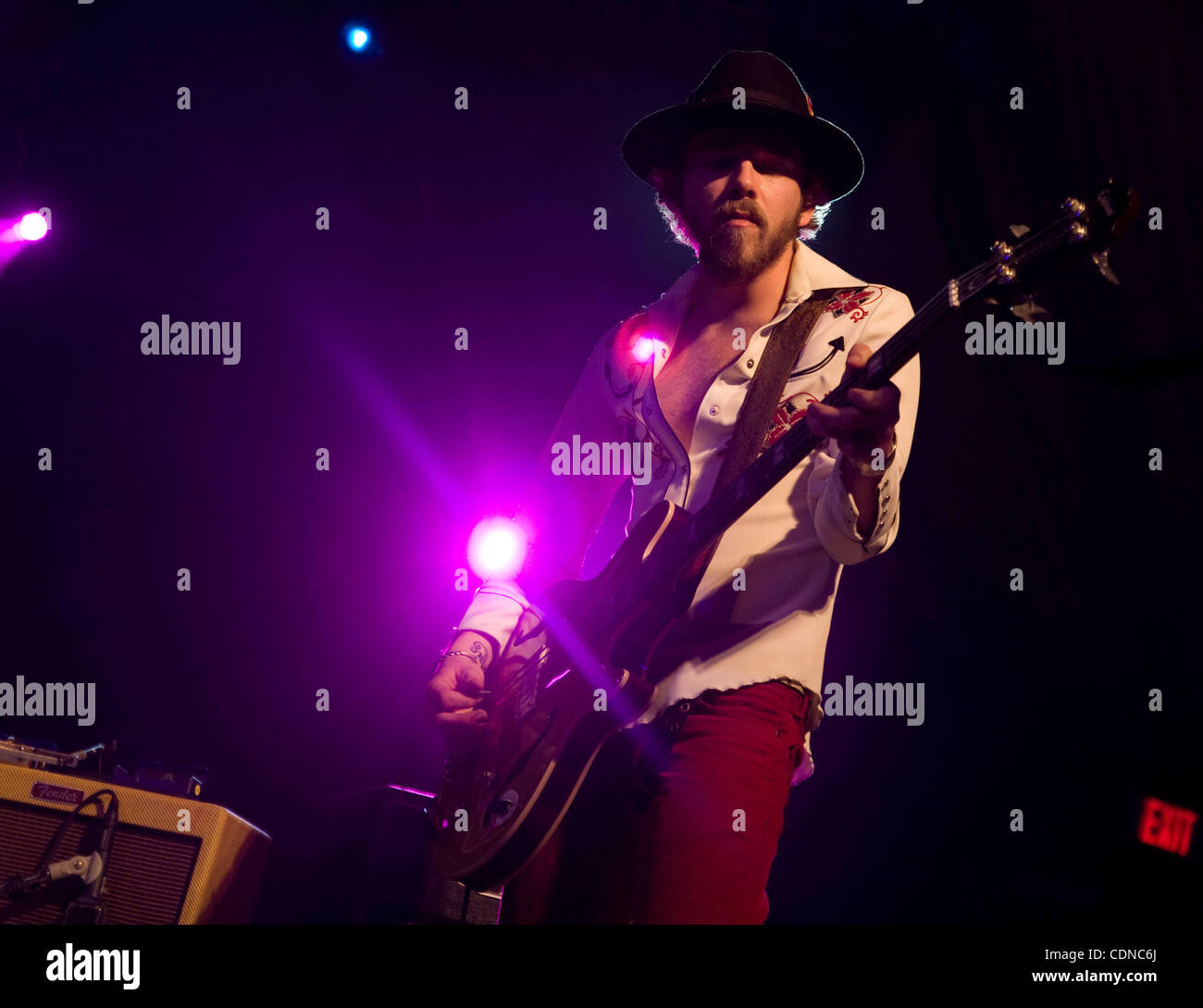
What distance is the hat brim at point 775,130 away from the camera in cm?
262

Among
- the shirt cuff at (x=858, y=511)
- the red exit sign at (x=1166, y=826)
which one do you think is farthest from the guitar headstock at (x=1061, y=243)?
the red exit sign at (x=1166, y=826)

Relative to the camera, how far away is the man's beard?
8.23ft

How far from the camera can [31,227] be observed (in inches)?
160

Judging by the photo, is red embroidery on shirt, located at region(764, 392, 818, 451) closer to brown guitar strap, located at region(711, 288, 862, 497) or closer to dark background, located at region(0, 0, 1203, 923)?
brown guitar strap, located at region(711, 288, 862, 497)

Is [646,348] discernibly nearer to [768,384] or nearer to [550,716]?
[768,384]

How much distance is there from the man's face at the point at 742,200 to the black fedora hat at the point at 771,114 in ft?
0.19

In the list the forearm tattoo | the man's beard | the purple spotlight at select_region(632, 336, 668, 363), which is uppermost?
the man's beard

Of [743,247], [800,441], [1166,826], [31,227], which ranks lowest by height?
[1166,826]

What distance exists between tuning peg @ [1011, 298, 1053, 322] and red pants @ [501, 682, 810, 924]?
0.85 metres

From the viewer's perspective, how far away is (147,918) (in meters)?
2.56

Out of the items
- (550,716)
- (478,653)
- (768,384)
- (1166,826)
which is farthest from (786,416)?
(1166,826)

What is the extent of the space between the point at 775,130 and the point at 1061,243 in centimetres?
116

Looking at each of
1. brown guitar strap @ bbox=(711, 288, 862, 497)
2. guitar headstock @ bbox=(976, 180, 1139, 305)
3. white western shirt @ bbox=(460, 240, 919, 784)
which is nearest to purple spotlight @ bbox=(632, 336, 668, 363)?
white western shirt @ bbox=(460, 240, 919, 784)

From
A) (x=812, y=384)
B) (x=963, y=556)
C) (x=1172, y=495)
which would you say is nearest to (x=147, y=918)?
(x=812, y=384)
